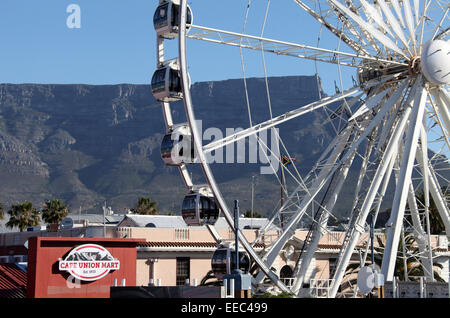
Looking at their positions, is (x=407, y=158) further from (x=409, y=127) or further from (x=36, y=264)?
(x=36, y=264)

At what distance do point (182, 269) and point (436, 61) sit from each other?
21920mm

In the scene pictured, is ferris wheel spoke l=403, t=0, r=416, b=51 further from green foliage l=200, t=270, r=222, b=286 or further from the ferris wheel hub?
green foliage l=200, t=270, r=222, b=286

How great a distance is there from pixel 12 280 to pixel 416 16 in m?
25.0

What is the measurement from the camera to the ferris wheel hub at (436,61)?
38.2 metres

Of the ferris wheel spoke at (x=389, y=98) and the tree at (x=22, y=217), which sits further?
the tree at (x=22, y=217)

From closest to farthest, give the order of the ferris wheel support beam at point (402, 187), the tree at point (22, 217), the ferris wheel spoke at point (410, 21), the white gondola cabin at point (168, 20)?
the ferris wheel support beam at point (402, 187) → the white gondola cabin at point (168, 20) → the ferris wheel spoke at point (410, 21) → the tree at point (22, 217)

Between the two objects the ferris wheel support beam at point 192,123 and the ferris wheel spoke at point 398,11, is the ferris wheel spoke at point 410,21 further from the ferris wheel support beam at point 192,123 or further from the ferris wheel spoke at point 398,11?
the ferris wheel support beam at point 192,123

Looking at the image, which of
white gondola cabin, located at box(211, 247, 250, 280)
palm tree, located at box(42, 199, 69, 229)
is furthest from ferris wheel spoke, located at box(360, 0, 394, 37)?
palm tree, located at box(42, 199, 69, 229)

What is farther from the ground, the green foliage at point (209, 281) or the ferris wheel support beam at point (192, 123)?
the ferris wheel support beam at point (192, 123)

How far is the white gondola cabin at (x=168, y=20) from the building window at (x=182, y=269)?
712 inches

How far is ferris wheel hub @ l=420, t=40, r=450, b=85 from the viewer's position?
38.2m

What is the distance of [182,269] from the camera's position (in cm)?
5184

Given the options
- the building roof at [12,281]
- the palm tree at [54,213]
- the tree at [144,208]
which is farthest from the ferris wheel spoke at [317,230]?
the tree at [144,208]

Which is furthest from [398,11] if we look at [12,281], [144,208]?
[144,208]
